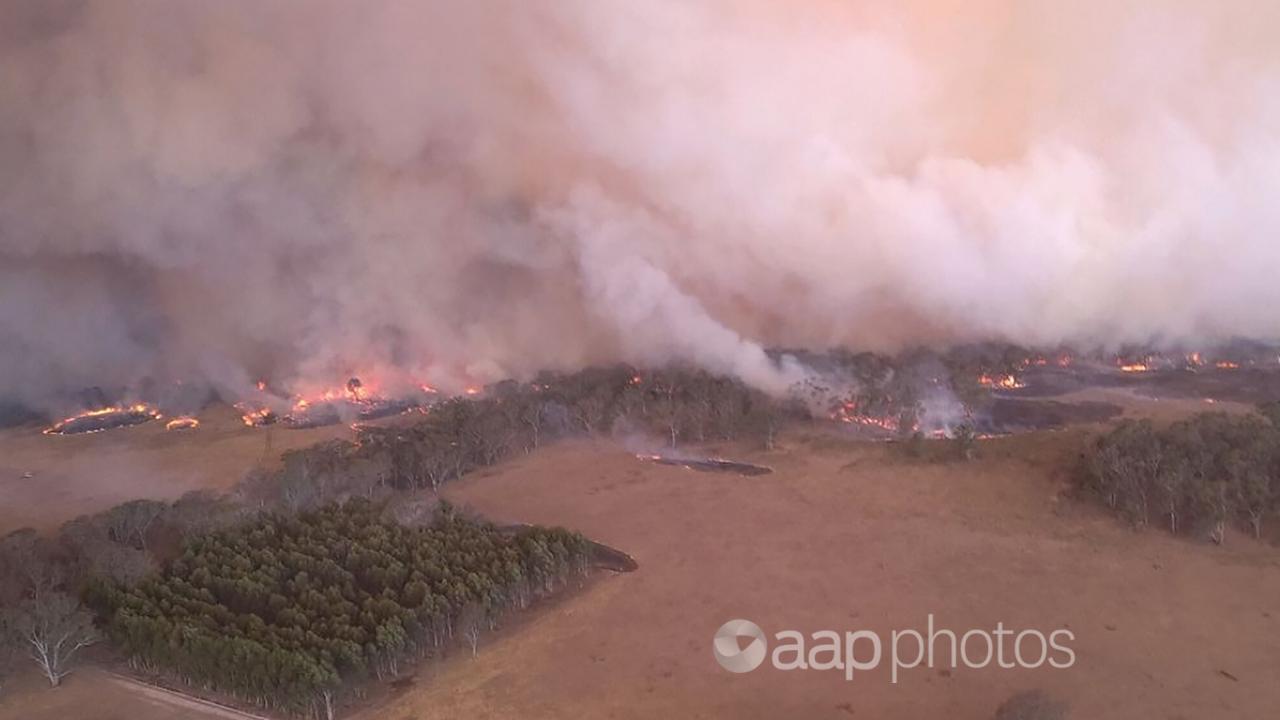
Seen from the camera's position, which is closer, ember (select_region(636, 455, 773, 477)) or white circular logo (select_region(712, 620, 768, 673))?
white circular logo (select_region(712, 620, 768, 673))

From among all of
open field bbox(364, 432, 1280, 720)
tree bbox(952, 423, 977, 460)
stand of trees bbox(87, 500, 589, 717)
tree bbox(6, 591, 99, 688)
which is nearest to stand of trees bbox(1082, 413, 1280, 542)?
open field bbox(364, 432, 1280, 720)

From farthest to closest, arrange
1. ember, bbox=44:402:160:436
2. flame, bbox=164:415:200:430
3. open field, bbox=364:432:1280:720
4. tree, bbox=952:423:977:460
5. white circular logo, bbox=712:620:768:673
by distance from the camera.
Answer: ember, bbox=44:402:160:436 → flame, bbox=164:415:200:430 → tree, bbox=952:423:977:460 → white circular logo, bbox=712:620:768:673 → open field, bbox=364:432:1280:720

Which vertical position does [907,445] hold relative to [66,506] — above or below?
above

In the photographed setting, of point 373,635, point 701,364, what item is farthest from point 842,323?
point 373,635

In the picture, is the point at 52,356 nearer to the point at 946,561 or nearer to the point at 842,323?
the point at 842,323

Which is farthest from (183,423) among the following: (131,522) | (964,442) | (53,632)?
(964,442)

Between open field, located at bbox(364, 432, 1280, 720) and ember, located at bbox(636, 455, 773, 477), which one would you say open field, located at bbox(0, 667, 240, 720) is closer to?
open field, located at bbox(364, 432, 1280, 720)

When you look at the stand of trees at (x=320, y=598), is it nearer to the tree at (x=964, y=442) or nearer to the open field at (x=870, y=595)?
the open field at (x=870, y=595)
